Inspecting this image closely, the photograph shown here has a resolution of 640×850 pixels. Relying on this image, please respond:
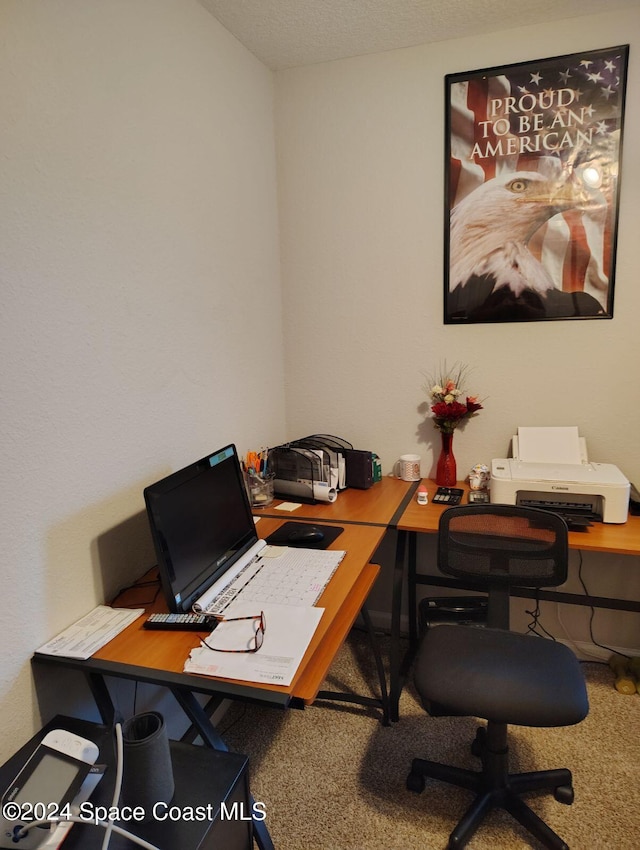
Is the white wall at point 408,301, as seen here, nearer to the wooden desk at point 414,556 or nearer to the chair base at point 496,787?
the wooden desk at point 414,556

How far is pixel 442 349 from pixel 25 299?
5.97 ft

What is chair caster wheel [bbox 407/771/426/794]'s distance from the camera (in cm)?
182

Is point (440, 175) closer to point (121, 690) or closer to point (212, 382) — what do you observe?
point (212, 382)

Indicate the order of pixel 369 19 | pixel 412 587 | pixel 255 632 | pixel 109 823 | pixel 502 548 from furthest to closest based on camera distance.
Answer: pixel 412 587, pixel 369 19, pixel 502 548, pixel 255 632, pixel 109 823

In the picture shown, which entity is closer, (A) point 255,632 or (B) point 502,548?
(A) point 255,632

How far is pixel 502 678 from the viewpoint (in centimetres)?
153

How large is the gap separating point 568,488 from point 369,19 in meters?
2.03

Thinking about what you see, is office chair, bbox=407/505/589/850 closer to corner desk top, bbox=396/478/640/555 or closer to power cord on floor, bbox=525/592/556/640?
corner desk top, bbox=396/478/640/555

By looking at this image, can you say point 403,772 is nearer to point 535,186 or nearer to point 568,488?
point 568,488

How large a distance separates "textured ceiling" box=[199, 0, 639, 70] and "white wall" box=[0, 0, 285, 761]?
5.5 inches

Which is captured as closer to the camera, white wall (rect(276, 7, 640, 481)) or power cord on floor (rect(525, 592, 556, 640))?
white wall (rect(276, 7, 640, 481))

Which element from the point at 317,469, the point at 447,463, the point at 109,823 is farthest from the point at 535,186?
the point at 109,823

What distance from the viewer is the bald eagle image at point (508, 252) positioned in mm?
2312

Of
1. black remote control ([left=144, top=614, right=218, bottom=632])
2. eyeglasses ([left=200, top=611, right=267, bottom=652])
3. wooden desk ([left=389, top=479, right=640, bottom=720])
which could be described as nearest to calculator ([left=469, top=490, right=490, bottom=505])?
wooden desk ([left=389, top=479, right=640, bottom=720])
